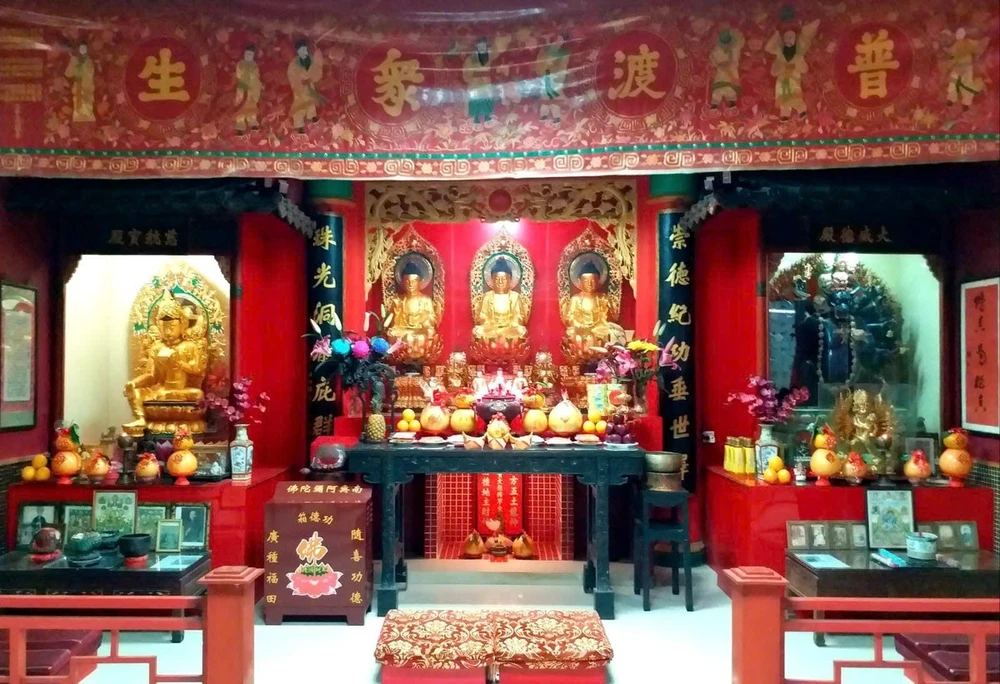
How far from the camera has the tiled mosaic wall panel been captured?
5.18 metres

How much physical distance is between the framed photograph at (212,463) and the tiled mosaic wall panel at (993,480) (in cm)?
559

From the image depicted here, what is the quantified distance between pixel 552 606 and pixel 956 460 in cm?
309

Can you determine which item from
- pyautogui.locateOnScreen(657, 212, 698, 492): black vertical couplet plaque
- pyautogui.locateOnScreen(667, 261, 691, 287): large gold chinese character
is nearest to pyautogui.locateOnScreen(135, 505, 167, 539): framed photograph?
pyautogui.locateOnScreen(657, 212, 698, 492): black vertical couplet plaque

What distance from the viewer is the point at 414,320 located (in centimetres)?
685

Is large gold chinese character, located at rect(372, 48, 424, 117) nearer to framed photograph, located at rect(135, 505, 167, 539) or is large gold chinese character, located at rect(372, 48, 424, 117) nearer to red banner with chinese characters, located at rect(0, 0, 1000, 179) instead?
red banner with chinese characters, located at rect(0, 0, 1000, 179)

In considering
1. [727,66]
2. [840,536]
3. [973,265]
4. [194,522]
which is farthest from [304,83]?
[973,265]

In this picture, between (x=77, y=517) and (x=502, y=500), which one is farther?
(x=502, y=500)

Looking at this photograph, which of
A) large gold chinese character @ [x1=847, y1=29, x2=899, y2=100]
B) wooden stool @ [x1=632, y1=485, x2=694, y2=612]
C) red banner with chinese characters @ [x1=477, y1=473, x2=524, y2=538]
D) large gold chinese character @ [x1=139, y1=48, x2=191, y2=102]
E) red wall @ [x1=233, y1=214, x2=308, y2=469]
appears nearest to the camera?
large gold chinese character @ [x1=847, y1=29, x2=899, y2=100]

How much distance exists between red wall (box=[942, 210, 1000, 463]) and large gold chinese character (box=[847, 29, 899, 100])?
6.92ft

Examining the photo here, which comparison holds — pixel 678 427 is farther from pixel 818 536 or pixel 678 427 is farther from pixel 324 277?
pixel 324 277

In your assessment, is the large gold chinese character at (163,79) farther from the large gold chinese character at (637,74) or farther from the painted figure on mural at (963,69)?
the painted figure on mural at (963,69)

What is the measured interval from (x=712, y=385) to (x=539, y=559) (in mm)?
2157

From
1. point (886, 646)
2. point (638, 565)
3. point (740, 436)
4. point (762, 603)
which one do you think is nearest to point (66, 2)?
point (762, 603)

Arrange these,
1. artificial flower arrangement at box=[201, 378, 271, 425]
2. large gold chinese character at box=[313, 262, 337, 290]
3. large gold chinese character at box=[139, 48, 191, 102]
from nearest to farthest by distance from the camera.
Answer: large gold chinese character at box=[139, 48, 191, 102] < artificial flower arrangement at box=[201, 378, 271, 425] < large gold chinese character at box=[313, 262, 337, 290]
